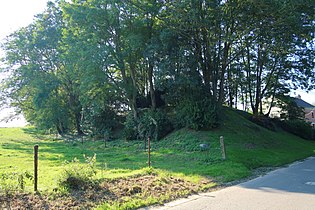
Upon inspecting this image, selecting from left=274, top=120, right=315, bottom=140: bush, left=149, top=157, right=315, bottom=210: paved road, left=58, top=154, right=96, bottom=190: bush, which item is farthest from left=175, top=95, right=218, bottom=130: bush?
left=274, top=120, right=315, bottom=140: bush

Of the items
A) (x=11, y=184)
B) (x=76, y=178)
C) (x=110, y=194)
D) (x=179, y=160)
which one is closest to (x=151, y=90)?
(x=179, y=160)

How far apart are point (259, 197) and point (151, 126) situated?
1550 cm

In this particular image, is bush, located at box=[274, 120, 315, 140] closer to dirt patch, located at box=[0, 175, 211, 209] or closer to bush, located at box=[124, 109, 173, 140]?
bush, located at box=[124, 109, 173, 140]

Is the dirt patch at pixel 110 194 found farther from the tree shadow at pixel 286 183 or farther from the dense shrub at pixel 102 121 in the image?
the dense shrub at pixel 102 121

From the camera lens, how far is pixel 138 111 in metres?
25.8

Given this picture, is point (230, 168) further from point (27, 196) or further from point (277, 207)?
point (27, 196)

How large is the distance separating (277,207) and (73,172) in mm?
5157

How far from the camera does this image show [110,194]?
24.0 ft

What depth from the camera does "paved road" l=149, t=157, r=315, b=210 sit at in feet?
22.1

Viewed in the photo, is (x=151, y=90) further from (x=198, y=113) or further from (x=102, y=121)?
(x=102, y=121)

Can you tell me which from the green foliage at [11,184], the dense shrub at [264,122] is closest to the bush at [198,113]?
the dense shrub at [264,122]

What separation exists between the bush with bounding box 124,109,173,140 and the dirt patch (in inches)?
509

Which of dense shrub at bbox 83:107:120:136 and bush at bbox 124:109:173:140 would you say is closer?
bush at bbox 124:109:173:140

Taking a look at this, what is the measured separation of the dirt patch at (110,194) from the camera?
248 inches
